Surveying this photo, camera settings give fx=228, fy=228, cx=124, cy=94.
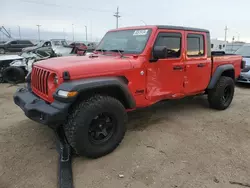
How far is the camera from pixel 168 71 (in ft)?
12.7

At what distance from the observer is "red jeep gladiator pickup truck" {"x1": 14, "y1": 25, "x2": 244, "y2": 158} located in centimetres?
282

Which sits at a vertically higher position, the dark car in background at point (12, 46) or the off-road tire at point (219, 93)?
the dark car in background at point (12, 46)

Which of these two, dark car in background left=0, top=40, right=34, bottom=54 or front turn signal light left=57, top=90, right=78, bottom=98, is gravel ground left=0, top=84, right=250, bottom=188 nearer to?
front turn signal light left=57, top=90, right=78, bottom=98

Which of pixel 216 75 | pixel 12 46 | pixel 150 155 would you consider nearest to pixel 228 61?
pixel 216 75

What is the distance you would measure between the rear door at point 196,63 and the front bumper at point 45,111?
2.47 metres

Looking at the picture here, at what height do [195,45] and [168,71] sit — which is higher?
[195,45]

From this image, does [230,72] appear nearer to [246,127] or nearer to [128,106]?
[246,127]

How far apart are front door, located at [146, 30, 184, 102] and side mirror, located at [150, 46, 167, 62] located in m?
0.12

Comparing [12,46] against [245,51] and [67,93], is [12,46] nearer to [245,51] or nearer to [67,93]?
[245,51]

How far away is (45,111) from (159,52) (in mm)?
1804

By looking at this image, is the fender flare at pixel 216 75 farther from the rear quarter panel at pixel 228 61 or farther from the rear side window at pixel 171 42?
the rear side window at pixel 171 42

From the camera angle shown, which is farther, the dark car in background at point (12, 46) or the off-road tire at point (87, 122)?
the dark car in background at point (12, 46)

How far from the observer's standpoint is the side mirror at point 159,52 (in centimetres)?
334

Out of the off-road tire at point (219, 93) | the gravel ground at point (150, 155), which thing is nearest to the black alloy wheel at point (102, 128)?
the gravel ground at point (150, 155)
